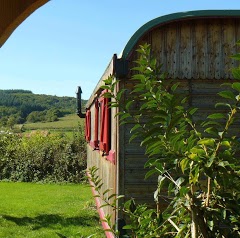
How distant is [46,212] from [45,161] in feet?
28.6

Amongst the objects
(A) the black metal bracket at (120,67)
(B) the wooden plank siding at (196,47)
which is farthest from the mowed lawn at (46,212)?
(B) the wooden plank siding at (196,47)

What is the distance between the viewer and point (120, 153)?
6207 millimetres

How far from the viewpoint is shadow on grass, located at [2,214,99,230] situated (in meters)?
9.00

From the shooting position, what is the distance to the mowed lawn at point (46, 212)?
8422 millimetres

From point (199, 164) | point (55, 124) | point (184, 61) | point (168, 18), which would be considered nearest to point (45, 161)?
point (184, 61)

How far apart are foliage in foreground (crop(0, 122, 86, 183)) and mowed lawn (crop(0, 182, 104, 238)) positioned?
2.08 metres

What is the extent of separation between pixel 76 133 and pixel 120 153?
588 inches

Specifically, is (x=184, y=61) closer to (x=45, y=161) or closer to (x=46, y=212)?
(x=46, y=212)

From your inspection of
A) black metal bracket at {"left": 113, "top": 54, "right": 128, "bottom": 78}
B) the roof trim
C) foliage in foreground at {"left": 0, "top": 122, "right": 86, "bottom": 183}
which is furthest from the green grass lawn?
the roof trim

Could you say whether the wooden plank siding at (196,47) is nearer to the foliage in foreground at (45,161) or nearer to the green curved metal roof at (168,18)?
the green curved metal roof at (168,18)

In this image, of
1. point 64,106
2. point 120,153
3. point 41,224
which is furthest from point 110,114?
point 64,106

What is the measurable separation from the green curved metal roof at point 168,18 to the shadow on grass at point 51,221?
4060 mm

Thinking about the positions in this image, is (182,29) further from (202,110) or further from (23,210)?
(23,210)

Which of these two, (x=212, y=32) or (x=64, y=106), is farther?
(x=64, y=106)
